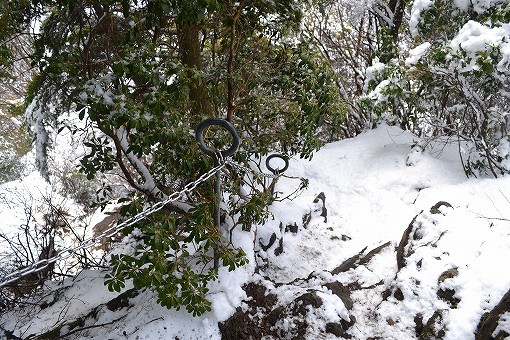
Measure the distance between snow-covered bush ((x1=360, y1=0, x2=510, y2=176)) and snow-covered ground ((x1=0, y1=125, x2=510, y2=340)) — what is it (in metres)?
0.53

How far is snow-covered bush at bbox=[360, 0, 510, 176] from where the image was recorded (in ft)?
12.0

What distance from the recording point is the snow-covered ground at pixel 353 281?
102 inches

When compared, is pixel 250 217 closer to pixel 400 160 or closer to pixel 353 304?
pixel 353 304

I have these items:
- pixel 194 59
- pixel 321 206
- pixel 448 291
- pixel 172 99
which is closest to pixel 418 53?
pixel 321 206

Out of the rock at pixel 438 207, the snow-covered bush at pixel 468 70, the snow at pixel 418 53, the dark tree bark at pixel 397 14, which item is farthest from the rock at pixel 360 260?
the dark tree bark at pixel 397 14

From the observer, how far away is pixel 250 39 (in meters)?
3.93

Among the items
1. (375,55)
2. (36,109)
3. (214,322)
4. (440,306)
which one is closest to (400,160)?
(375,55)

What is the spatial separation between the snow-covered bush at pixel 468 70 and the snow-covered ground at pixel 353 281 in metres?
0.53

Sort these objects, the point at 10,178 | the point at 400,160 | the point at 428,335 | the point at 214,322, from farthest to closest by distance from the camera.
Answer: the point at 10,178
the point at 400,160
the point at 214,322
the point at 428,335

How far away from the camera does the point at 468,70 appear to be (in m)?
3.74

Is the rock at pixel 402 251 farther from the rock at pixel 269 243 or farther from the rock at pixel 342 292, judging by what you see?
the rock at pixel 269 243

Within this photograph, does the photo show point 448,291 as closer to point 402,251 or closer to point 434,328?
point 434,328

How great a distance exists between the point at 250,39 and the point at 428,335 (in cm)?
332

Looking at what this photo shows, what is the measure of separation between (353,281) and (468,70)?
103 inches
